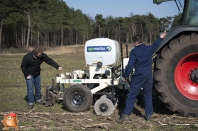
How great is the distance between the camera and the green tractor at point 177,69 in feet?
18.0

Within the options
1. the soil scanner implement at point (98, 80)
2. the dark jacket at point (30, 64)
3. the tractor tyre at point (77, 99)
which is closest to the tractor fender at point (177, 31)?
the soil scanner implement at point (98, 80)

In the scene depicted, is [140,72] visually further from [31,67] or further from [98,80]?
[31,67]

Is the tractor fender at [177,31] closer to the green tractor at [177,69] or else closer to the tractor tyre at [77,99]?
the green tractor at [177,69]

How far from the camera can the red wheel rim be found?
5.73 m

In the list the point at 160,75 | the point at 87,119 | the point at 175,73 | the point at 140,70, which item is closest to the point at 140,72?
the point at 140,70

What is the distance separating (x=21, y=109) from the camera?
22.6 feet

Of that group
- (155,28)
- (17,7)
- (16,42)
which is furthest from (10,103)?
(155,28)

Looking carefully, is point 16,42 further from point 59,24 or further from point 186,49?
point 186,49

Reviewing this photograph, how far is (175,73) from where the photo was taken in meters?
5.67

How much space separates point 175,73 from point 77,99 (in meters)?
2.30

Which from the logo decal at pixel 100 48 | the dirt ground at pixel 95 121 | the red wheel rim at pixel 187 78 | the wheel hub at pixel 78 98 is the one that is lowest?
the dirt ground at pixel 95 121

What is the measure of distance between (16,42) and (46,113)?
4782 cm

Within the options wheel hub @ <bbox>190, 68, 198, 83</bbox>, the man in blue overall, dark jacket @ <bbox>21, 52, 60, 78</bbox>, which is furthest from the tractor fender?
dark jacket @ <bbox>21, 52, 60, 78</bbox>

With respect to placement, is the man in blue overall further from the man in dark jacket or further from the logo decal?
the man in dark jacket
